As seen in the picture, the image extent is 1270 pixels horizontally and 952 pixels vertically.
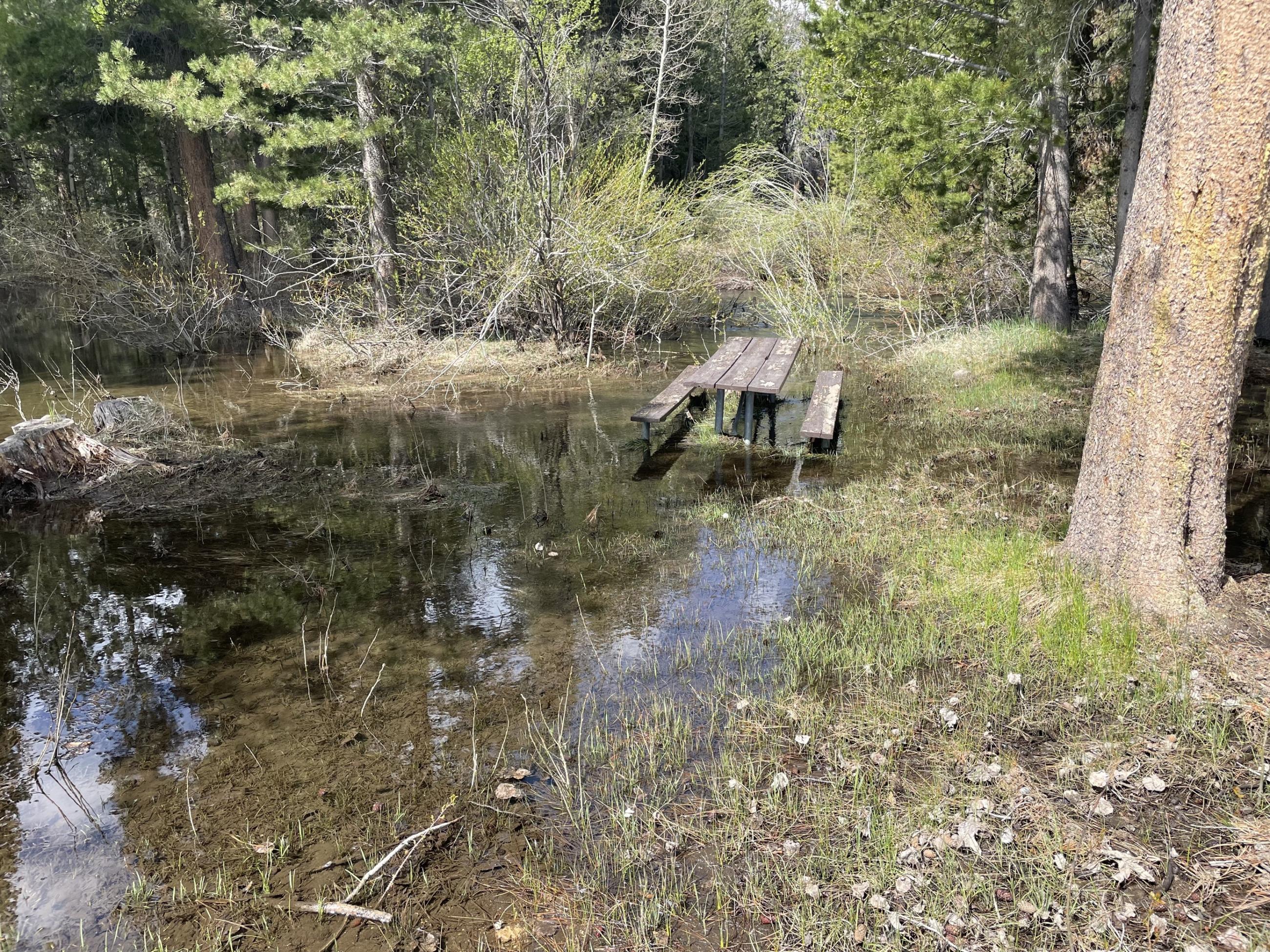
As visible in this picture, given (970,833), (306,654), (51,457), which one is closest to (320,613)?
(306,654)

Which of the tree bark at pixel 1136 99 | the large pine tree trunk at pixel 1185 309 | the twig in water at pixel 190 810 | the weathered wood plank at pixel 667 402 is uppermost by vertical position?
the tree bark at pixel 1136 99

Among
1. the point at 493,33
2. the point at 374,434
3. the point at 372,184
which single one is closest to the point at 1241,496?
the point at 374,434

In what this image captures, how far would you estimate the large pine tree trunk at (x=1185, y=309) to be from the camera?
363 centimetres

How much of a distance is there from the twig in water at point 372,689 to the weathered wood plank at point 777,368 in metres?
5.22

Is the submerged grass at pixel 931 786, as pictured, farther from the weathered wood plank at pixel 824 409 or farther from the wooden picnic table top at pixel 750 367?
the wooden picnic table top at pixel 750 367

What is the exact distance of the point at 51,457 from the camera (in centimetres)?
763

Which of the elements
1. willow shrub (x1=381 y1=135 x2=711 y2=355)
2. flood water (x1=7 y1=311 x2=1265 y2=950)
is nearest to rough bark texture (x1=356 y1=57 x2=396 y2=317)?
willow shrub (x1=381 y1=135 x2=711 y2=355)

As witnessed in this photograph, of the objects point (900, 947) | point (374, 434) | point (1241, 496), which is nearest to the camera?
point (900, 947)

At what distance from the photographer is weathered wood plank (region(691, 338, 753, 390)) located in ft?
29.6

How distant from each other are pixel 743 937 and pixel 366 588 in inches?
146

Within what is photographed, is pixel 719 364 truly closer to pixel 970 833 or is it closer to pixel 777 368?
pixel 777 368

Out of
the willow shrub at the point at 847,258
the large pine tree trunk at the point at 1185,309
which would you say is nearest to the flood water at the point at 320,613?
the large pine tree trunk at the point at 1185,309

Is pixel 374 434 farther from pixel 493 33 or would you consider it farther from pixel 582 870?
pixel 493 33

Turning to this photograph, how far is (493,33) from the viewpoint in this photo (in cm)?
1420
